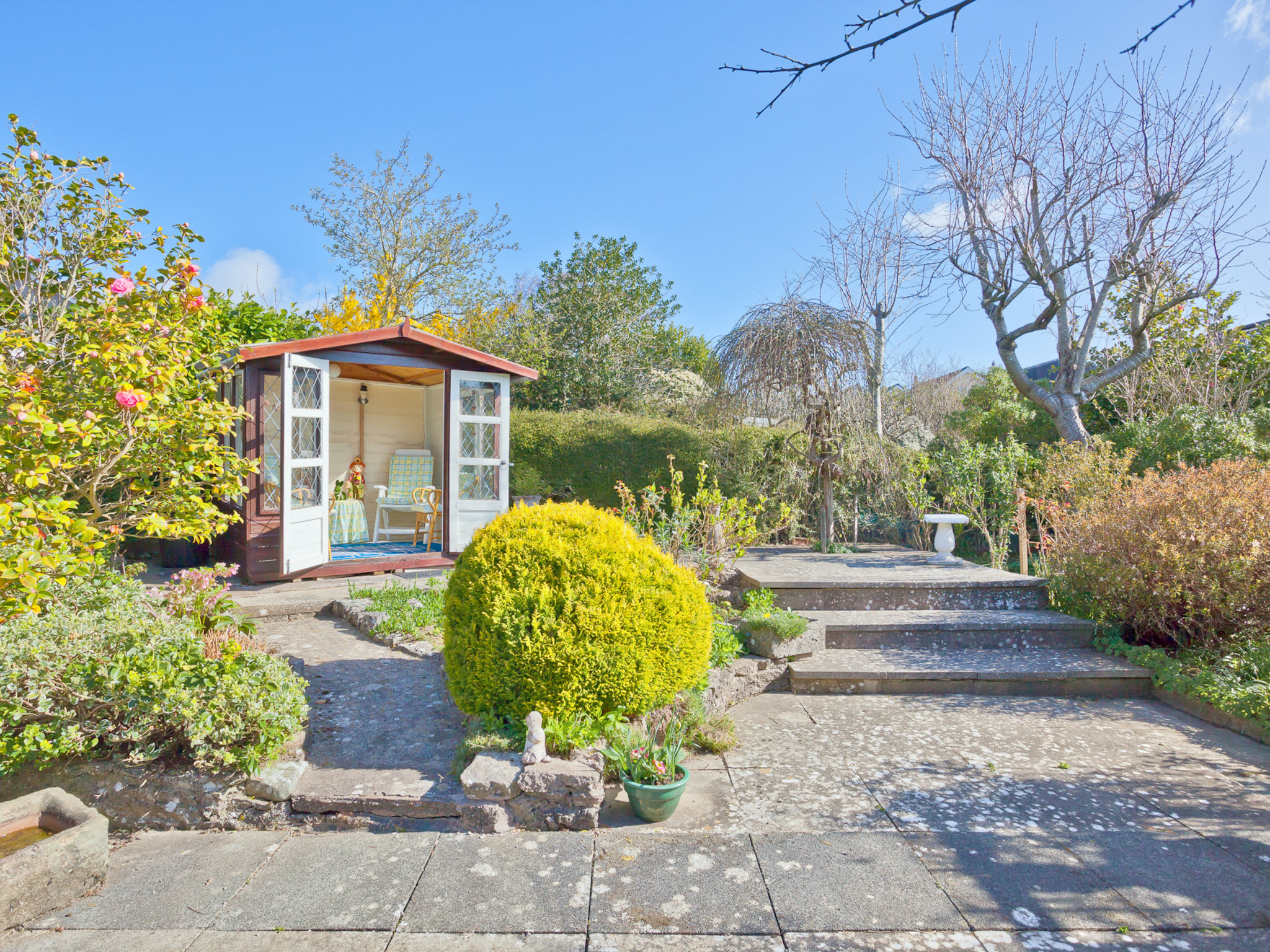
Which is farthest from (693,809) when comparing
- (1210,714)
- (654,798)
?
(1210,714)

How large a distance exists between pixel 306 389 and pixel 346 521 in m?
2.82

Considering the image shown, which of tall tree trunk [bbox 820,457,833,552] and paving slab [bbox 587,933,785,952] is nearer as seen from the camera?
paving slab [bbox 587,933,785,952]

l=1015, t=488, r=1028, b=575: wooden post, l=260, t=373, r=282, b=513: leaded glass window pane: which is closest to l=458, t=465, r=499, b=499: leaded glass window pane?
l=260, t=373, r=282, b=513: leaded glass window pane

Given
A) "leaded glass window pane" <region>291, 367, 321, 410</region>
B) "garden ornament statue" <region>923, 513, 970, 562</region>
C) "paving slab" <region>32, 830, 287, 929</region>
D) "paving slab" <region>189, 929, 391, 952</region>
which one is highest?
"leaded glass window pane" <region>291, 367, 321, 410</region>

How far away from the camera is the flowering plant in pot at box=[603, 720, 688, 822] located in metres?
2.82

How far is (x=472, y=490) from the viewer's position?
26.3ft

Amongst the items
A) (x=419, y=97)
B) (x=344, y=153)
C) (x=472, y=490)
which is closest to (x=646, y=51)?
(x=419, y=97)

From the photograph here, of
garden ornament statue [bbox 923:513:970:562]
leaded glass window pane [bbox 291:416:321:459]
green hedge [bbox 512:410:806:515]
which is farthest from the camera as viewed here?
green hedge [bbox 512:410:806:515]

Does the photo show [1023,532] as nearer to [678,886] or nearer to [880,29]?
[678,886]

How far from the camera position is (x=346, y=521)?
30.1 ft

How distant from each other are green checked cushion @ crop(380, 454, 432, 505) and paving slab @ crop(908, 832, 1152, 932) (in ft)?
28.3

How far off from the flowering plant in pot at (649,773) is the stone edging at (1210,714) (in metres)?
3.34

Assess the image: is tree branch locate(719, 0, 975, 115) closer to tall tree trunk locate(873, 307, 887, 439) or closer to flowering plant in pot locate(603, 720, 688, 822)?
flowering plant in pot locate(603, 720, 688, 822)

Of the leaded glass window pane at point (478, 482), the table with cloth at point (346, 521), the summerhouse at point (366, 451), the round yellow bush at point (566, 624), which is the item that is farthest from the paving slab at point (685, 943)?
the table with cloth at point (346, 521)
